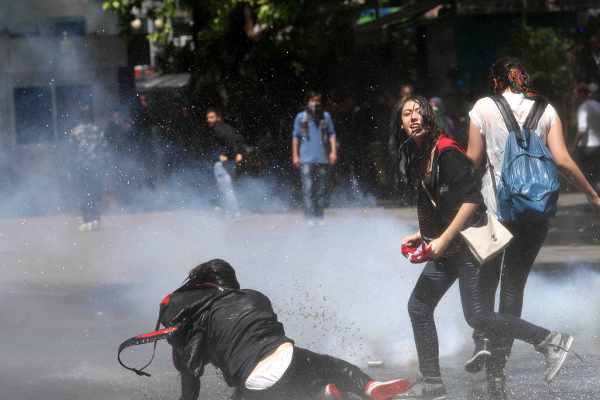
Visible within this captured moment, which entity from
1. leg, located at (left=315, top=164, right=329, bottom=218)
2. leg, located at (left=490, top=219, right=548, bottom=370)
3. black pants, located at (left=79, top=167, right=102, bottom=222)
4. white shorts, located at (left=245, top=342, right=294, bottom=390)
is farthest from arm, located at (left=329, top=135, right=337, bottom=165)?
white shorts, located at (left=245, top=342, right=294, bottom=390)

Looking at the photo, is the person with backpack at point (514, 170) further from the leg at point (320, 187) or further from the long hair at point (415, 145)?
the leg at point (320, 187)

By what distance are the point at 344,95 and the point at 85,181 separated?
6.01 metres

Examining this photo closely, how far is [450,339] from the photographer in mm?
6250

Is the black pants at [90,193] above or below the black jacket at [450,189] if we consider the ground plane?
below

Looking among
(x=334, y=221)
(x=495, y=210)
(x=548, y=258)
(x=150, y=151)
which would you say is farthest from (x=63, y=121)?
(x=495, y=210)

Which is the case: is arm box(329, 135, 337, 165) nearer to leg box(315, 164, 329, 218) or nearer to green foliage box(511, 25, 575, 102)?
leg box(315, 164, 329, 218)

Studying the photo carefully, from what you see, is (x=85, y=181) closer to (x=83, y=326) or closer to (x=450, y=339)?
(x=83, y=326)

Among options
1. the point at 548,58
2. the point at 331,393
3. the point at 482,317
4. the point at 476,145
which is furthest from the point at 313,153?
the point at 331,393

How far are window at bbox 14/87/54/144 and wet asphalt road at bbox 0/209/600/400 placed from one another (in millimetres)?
988

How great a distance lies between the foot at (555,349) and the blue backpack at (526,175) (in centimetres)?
59

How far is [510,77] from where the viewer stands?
206 inches

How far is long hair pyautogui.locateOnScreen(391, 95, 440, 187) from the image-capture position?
4832 millimetres

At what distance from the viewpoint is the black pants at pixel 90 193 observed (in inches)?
486

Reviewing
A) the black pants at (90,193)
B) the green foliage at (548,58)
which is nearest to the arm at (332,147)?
the black pants at (90,193)
